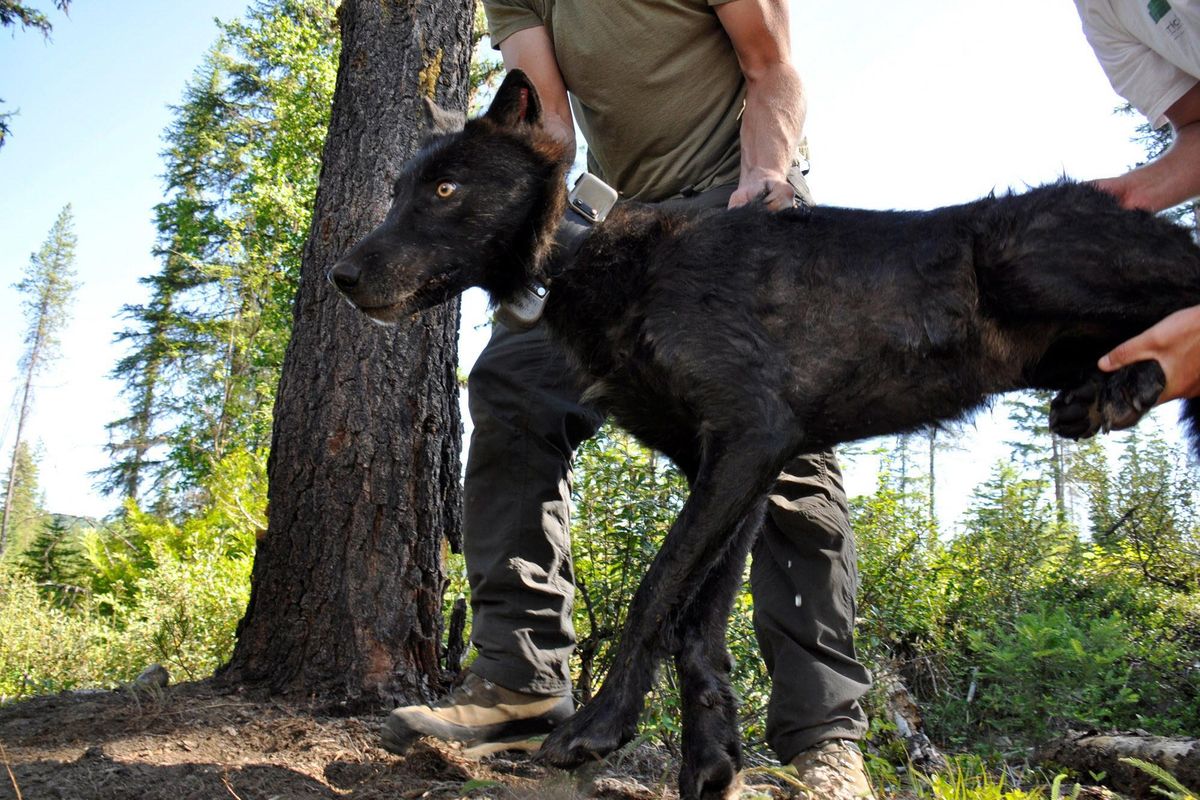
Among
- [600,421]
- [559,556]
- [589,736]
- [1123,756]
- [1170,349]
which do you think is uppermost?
[1170,349]

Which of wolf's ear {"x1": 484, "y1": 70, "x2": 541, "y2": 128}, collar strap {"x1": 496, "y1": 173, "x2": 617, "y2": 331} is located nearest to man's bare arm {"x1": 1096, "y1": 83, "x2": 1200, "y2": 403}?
collar strap {"x1": 496, "y1": 173, "x2": 617, "y2": 331}

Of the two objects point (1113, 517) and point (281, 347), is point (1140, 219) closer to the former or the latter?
point (1113, 517)

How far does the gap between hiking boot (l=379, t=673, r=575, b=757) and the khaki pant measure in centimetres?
6

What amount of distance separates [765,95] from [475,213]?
126 centimetres

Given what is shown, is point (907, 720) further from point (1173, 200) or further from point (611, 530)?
point (1173, 200)

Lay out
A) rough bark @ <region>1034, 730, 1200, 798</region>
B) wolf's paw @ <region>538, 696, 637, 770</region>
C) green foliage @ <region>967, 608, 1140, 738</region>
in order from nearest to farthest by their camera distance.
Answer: wolf's paw @ <region>538, 696, 637, 770</region>
rough bark @ <region>1034, 730, 1200, 798</region>
green foliage @ <region>967, 608, 1140, 738</region>

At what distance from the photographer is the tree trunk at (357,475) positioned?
390cm

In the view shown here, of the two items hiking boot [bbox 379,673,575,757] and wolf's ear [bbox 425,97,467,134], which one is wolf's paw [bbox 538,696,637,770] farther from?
wolf's ear [bbox 425,97,467,134]

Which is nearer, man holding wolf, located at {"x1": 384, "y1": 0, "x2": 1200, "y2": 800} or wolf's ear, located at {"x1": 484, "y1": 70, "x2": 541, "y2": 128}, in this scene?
man holding wolf, located at {"x1": 384, "y1": 0, "x2": 1200, "y2": 800}

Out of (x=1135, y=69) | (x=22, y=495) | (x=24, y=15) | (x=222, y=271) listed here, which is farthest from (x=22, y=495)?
(x=1135, y=69)

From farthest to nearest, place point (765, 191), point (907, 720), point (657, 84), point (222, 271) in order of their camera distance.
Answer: point (222, 271), point (907, 720), point (657, 84), point (765, 191)

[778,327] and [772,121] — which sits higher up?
[772,121]

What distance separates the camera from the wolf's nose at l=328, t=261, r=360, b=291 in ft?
10.1

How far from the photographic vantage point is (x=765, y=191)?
3141 millimetres
